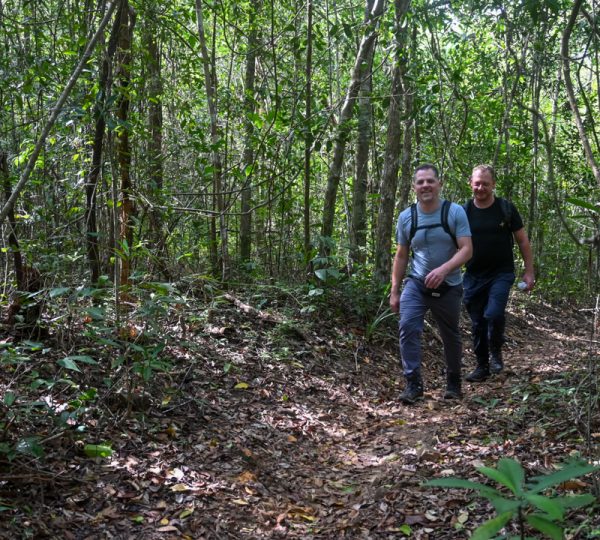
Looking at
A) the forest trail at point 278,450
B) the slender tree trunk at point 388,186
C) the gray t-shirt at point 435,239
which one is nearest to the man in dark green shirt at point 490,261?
the forest trail at point 278,450

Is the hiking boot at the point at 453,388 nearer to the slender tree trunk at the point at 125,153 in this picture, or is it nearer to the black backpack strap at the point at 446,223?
the black backpack strap at the point at 446,223

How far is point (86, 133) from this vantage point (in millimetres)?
5832

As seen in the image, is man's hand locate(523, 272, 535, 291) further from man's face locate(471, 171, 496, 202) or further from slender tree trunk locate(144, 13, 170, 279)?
slender tree trunk locate(144, 13, 170, 279)

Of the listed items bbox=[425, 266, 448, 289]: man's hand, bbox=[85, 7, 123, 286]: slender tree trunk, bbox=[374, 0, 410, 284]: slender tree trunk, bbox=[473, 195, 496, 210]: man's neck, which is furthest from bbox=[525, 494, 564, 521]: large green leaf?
bbox=[374, 0, 410, 284]: slender tree trunk

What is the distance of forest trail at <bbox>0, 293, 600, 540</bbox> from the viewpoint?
311cm

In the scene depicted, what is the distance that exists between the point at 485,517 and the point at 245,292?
510cm

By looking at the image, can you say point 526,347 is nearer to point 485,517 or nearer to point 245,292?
point 245,292

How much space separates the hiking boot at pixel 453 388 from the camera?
540 centimetres

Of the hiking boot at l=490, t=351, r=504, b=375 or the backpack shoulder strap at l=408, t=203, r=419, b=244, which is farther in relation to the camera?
the hiking boot at l=490, t=351, r=504, b=375

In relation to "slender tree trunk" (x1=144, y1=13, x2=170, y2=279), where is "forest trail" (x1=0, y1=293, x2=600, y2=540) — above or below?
below

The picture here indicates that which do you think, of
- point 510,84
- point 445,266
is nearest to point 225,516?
point 445,266

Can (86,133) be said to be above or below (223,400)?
above

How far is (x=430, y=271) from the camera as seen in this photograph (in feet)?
16.9

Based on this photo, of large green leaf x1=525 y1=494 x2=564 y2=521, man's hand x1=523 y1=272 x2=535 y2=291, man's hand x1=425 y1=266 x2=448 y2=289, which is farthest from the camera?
man's hand x1=523 y1=272 x2=535 y2=291
